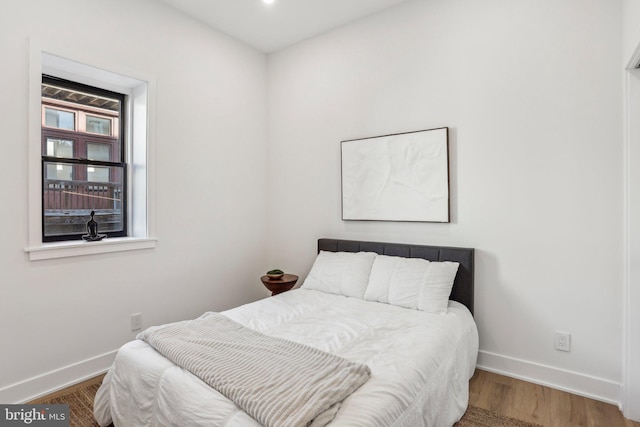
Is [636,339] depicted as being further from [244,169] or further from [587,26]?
[244,169]

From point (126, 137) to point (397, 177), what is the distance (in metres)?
2.40

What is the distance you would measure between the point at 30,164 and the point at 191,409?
Result: 1903mm

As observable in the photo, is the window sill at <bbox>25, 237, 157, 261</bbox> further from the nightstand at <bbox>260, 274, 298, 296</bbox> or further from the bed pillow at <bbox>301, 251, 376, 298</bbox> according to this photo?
the bed pillow at <bbox>301, 251, 376, 298</bbox>

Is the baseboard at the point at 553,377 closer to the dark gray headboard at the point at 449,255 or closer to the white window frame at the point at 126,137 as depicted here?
the dark gray headboard at the point at 449,255

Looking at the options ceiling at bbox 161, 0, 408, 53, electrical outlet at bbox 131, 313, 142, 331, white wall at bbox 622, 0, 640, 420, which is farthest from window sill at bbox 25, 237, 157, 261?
white wall at bbox 622, 0, 640, 420

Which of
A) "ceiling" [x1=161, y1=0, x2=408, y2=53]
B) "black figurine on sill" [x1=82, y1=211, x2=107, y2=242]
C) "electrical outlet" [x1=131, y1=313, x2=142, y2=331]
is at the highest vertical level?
"ceiling" [x1=161, y1=0, x2=408, y2=53]

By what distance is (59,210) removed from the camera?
8.34 ft

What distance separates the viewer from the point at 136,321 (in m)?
2.69

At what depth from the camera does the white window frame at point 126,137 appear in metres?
2.15

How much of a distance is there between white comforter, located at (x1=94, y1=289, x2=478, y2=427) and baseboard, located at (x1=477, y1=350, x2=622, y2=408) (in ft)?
1.10

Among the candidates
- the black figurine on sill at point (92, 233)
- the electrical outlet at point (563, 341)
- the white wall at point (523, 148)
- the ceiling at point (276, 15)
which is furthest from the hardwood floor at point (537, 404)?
the ceiling at point (276, 15)

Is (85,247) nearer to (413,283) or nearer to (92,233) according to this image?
(92,233)

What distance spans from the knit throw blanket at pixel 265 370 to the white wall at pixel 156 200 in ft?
3.03

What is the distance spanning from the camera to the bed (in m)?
1.35
